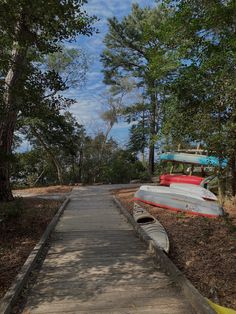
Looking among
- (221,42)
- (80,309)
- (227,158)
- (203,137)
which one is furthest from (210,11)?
(80,309)

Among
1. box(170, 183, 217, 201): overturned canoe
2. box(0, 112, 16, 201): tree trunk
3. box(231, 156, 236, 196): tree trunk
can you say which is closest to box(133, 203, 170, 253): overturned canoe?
box(170, 183, 217, 201): overturned canoe

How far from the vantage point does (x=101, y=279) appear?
4496 millimetres

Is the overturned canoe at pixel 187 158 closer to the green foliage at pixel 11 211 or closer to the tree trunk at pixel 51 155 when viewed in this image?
the tree trunk at pixel 51 155

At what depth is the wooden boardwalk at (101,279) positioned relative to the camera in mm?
3704

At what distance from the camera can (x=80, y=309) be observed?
3.63 meters

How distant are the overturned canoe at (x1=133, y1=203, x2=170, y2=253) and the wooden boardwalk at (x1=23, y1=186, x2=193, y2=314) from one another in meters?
0.33

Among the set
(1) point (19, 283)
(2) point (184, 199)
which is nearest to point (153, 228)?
(2) point (184, 199)

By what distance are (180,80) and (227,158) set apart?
8.56ft

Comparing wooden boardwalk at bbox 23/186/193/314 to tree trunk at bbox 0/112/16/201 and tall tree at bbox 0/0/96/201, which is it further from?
tree trunk at bbox 0/112/16/201

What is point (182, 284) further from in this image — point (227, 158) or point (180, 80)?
point (180, 80)

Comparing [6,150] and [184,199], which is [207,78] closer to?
[184,199]

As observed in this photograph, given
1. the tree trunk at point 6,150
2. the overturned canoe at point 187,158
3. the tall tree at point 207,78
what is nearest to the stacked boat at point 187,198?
the tall tree at point 207,78

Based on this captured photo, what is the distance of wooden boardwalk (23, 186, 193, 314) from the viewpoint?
146 inches

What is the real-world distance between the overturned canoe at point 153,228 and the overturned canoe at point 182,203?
4.30 feet
